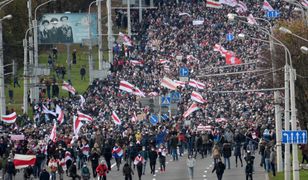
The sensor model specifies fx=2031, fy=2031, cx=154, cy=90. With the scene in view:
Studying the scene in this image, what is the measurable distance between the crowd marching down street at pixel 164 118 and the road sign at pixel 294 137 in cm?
324

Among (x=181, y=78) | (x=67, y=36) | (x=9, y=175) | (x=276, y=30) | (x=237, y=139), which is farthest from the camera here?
(x=67, y=36)

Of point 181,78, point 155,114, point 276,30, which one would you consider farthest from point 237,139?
point 181,78

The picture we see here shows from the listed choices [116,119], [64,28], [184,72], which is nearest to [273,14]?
[64,28]

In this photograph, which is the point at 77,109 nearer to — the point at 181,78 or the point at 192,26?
the point at 181,78

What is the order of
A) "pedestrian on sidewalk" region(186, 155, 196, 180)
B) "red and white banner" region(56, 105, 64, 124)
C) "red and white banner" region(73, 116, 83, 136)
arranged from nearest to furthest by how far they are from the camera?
"pedestrian on sidewalk" region(186, 155, 196, 180), "red and white banner" region(73, 116, 83, 136), "red and white banner" region(56, 105, 64, 124)

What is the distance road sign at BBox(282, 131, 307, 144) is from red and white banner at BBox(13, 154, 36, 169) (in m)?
9.97

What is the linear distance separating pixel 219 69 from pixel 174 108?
17.3 metres

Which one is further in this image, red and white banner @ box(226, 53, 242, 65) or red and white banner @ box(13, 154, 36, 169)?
red and white banner @ box(226, 53, 242, 65)

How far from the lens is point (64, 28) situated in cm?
12506

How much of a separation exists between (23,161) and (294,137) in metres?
10.8

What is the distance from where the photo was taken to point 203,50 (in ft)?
430

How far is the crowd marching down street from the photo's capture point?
80625mm

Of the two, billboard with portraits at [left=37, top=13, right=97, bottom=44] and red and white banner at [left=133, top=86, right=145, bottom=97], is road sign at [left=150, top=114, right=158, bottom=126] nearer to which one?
red and white banner at [left=133, top=86, right=145, bottom=97]

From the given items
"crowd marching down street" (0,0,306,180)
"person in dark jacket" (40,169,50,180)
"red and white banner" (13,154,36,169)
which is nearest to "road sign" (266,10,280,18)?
"crowd marching down street" (0,0,306,180)
